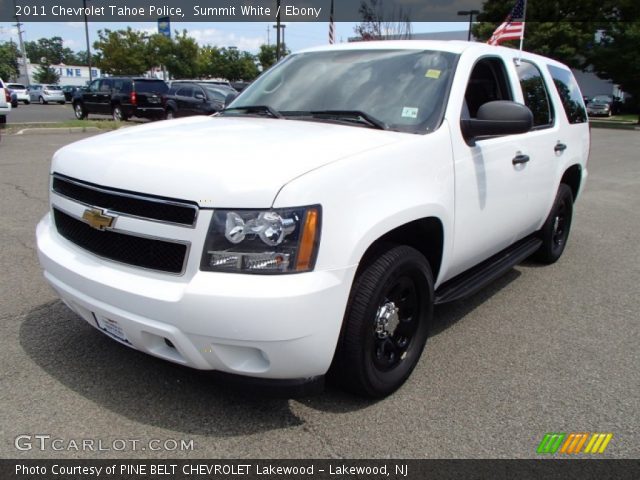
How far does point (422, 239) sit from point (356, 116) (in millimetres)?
819

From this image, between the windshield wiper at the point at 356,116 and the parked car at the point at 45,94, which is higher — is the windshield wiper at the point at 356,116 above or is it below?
above

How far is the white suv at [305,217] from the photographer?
2.17 metres

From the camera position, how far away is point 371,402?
277 cm

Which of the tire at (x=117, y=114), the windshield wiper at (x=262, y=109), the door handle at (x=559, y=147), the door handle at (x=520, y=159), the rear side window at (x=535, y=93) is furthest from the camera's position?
the tire at (x=117, y=114)

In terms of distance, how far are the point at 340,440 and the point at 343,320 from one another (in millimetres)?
566

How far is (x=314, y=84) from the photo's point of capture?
3.54m

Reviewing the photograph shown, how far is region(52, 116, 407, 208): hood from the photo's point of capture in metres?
2.16

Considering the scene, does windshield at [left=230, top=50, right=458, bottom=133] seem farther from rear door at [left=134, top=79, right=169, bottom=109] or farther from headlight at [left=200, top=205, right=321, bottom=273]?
rear door at [left=134, top=79, right=169, bottom=109]

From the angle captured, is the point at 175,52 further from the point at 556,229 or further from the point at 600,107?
the point at 556,229

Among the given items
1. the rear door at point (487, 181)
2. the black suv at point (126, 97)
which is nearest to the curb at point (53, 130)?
the black suv at point (126, 97)

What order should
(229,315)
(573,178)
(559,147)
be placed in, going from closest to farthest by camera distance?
(229,315)
(559,147)
(573,178)

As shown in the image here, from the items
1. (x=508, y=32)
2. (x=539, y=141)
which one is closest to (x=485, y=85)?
(x=539, y=141)

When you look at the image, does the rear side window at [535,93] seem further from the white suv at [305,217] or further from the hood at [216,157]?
the hood at [216,157]

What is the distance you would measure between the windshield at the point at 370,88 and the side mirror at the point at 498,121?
223mm
